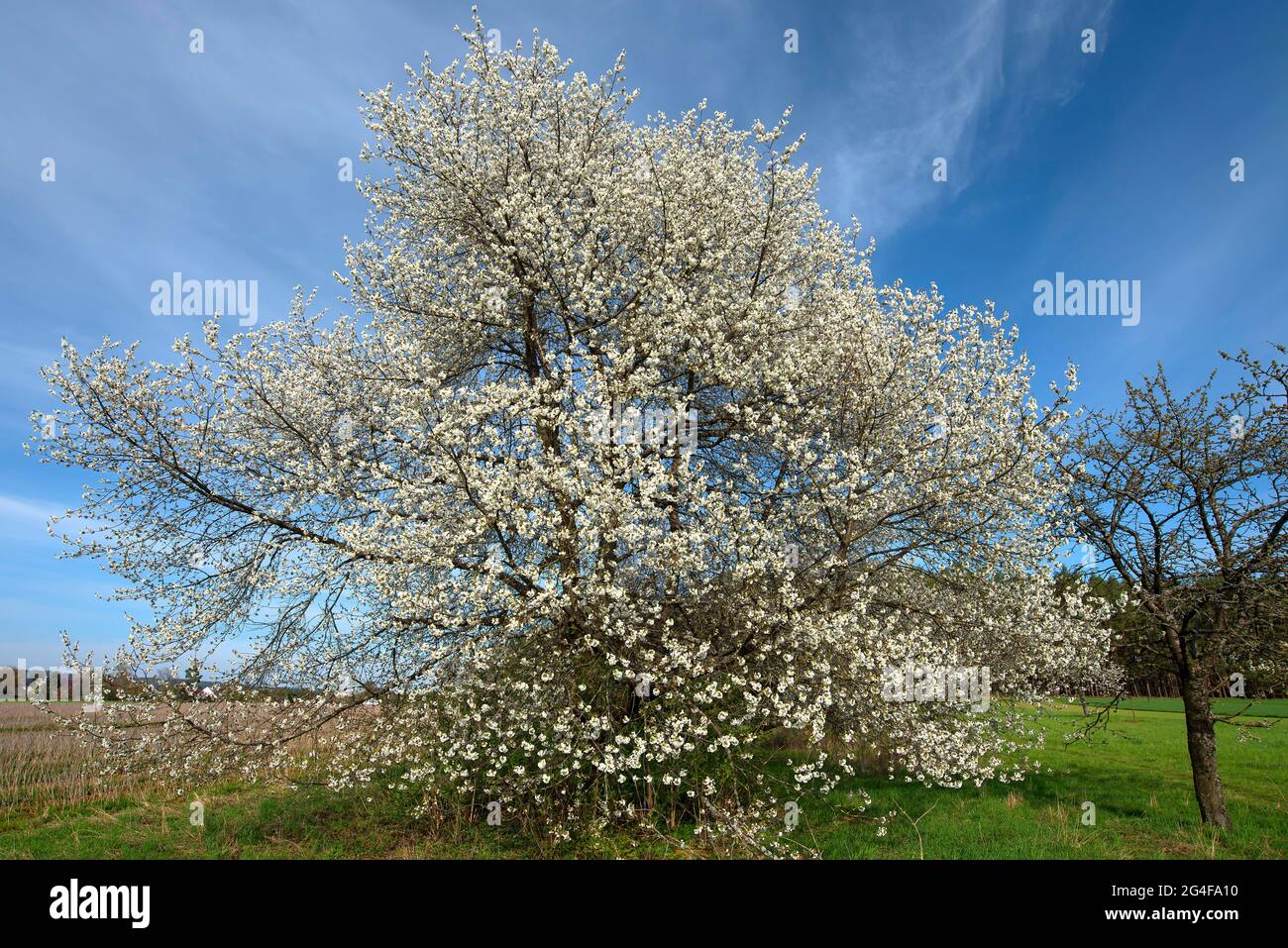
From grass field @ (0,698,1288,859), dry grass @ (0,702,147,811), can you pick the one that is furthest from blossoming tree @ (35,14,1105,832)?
dry grass @ (0,702,147,811)

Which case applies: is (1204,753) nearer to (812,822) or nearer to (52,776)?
(812,822)

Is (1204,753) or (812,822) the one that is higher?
(1204,753)

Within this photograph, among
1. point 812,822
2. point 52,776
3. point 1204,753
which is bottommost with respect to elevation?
point 52,776

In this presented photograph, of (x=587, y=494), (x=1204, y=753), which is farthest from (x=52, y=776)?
(x=1204, y=753)

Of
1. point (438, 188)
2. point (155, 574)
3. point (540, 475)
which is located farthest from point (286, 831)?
point (438, 188)

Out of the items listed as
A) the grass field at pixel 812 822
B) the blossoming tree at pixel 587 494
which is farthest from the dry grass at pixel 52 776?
the blossoming tree at pixel 587 494

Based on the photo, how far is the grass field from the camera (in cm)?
1182

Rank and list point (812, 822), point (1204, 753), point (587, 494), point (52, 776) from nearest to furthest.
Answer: point (587, 494), point (1204, 753), point (812, 822), point (52, 776)

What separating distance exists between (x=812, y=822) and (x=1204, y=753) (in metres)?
7.34

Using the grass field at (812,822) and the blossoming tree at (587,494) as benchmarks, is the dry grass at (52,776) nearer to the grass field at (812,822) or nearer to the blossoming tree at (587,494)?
the grass field at (812,822)

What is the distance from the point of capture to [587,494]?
1012cm

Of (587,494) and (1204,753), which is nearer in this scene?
(587,494)

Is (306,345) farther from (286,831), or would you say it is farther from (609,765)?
(609,765)

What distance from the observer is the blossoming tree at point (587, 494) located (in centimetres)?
1076
